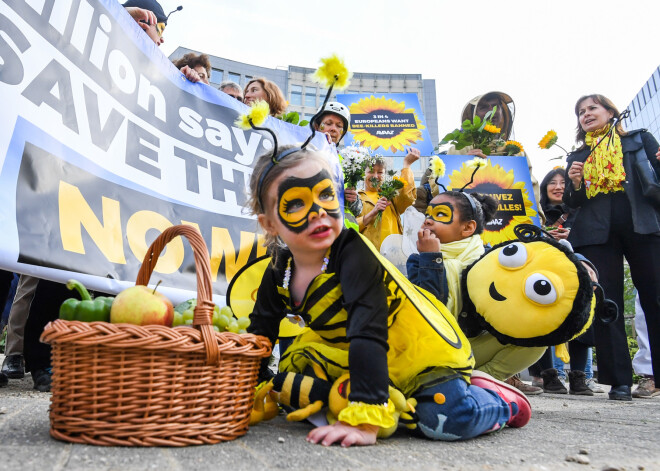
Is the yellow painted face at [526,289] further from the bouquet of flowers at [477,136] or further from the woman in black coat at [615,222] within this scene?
the bouquet of flowers at [477,136]

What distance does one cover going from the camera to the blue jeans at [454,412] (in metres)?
1.57

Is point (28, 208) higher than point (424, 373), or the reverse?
point (28, 208)

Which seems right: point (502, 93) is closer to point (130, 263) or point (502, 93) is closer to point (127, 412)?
point (130, 263)

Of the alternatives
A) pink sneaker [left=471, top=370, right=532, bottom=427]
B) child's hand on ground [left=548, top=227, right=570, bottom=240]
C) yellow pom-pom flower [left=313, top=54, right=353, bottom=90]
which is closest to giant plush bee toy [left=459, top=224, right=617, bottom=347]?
pink sneaker [left=471, top=370, right=532, bottom=427]

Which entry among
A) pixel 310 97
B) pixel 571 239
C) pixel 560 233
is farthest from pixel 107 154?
pixel 310 97

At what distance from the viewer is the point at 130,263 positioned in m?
2.68

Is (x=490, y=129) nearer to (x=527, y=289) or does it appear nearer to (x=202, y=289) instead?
(x=527, y=289)

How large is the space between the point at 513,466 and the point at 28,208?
228 cm

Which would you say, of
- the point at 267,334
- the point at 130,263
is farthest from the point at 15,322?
the point at 267,334

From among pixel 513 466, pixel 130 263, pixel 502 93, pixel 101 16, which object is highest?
pixel 502 93

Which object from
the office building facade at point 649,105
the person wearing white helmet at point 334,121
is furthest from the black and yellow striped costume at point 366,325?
the office building facade at point 649,105

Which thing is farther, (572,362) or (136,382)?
(572,362)

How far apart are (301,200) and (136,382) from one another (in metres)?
0.82

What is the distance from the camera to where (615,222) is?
11.0 ft
